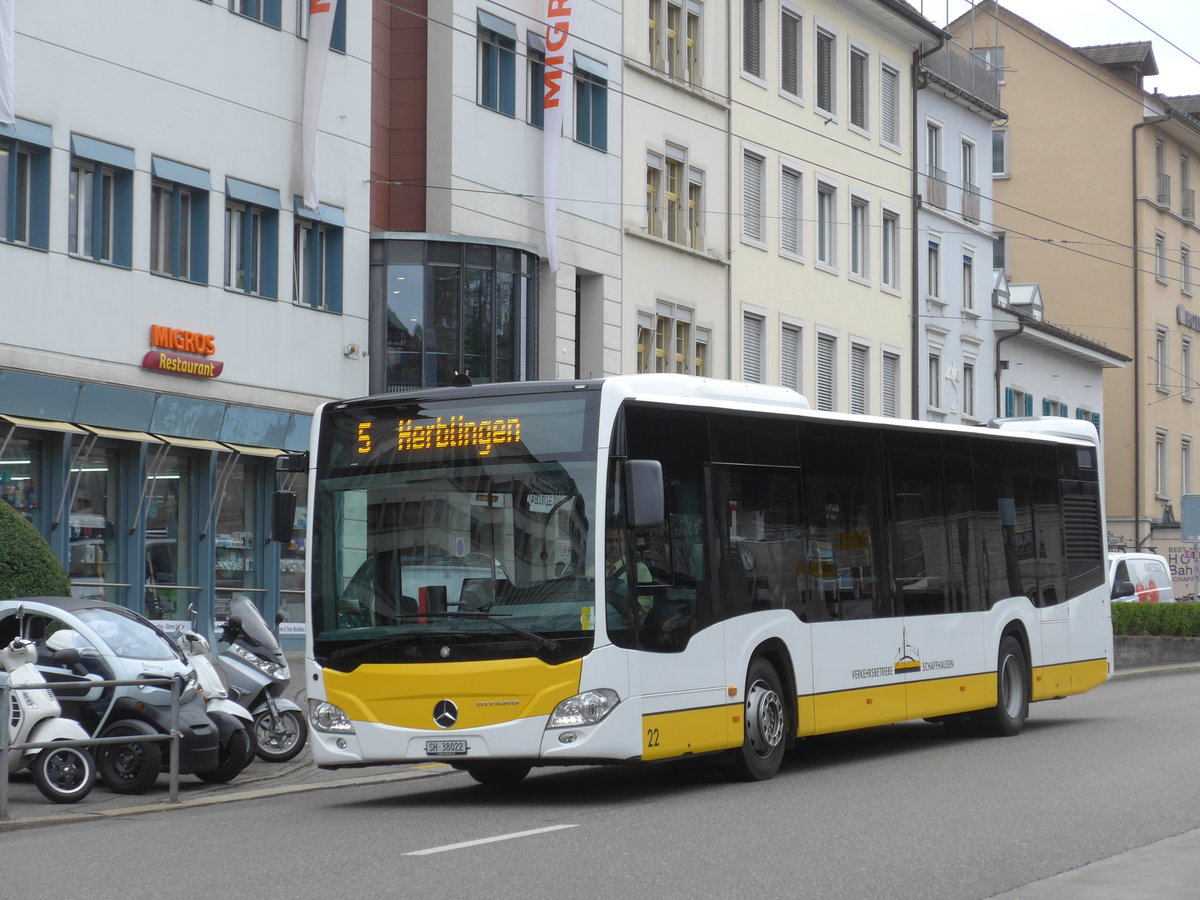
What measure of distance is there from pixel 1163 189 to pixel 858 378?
23258 millimetres

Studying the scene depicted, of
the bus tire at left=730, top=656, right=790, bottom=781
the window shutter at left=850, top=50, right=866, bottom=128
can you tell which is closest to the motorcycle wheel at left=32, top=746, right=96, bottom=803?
the bus tire at left=730, top=656, right=790, bottom=781

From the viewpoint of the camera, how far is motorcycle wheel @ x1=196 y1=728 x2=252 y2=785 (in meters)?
15.5

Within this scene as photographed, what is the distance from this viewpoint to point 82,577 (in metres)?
25.3

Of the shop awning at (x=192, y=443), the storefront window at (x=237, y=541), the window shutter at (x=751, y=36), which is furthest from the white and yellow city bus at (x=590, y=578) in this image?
the window shutter at (x=751, y=36)

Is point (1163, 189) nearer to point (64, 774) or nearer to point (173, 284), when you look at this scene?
point (173, 284)

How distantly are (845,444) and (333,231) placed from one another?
1476cm

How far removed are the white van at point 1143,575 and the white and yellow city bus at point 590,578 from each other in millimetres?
23223

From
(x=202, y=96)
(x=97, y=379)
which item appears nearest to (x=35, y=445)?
(x=97, y=379)

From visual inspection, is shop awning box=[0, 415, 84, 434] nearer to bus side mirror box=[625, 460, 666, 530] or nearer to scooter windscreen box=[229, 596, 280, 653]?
scooter windscreen box=[229, 596, 280, 653]

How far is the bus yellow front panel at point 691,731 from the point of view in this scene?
13.5m

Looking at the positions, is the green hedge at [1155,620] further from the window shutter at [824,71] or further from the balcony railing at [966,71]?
the balcony railing at [966,71]

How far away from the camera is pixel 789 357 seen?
141 ft

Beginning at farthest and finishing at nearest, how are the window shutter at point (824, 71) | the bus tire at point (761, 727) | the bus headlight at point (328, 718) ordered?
the window shutter at point (824, 71)
the bus tire at point (761, 727)
the bus headlight at point (328, 718)

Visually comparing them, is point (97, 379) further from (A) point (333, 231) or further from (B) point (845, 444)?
(B) point (845, 444)
